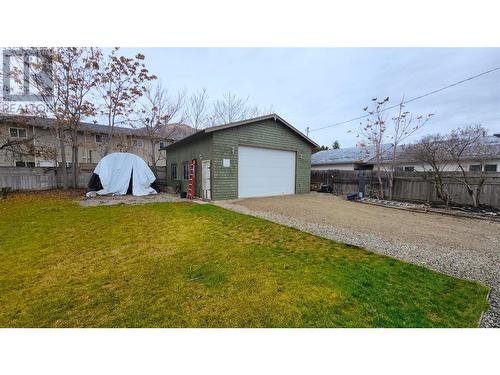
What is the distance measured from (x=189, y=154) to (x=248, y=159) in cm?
375

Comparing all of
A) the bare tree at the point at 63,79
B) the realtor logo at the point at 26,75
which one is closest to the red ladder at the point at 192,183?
the bare tree at the point at 63,79

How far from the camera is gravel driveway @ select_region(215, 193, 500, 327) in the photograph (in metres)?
3.21

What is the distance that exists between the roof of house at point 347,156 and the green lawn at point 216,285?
53.9 feet

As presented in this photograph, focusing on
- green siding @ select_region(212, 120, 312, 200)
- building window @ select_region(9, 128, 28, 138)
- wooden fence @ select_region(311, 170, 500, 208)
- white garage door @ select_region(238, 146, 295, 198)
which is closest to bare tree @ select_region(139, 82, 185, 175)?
building window @ select_region(9, 128, 28, 138)

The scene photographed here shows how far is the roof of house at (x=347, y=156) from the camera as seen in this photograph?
1852 cm

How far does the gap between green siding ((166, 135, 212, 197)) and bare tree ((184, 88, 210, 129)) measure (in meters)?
6.31

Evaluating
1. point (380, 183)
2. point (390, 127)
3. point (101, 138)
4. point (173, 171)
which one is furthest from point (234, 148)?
point (101, 138)

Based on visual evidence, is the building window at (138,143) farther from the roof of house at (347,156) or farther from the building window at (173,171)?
the roof of house at (347,156)

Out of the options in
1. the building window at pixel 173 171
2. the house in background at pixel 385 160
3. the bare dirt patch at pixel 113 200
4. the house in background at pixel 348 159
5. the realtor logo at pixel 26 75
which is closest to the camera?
the bare dirt patch at pixel 113 200

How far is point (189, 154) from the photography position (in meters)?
12.1

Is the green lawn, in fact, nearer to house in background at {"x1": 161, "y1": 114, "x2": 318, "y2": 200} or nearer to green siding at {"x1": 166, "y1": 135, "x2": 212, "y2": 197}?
house in background at {"x1": 161, "y1": 114, "x2": 318, "y2": 200}

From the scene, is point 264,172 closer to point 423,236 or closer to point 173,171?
point 423,236

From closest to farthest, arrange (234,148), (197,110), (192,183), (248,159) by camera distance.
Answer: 1. (234,148)
2. (248,159)
3. (192,183)
4. (197,110)

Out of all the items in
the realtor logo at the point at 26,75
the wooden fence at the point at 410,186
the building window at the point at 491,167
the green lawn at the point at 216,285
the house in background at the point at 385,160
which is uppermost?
the realtor logo at the point at 26,75
